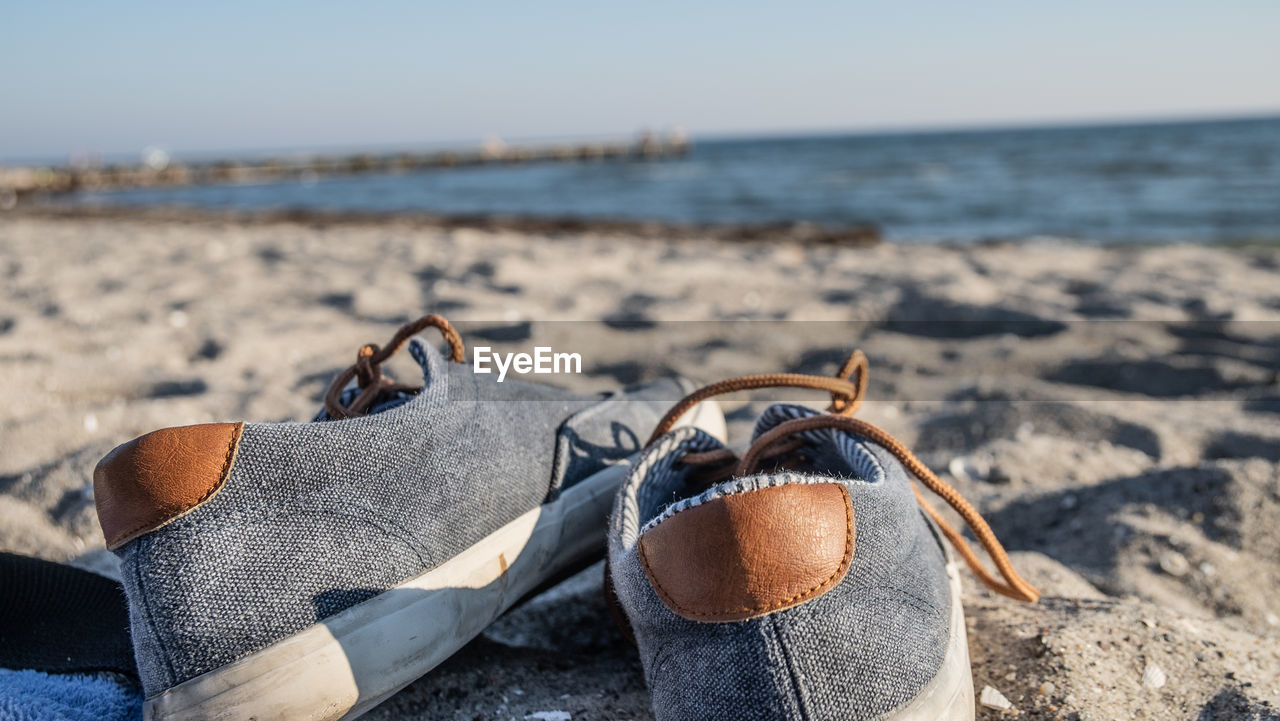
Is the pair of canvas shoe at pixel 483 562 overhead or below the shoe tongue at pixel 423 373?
below

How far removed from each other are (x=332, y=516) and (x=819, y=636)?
2.12ft

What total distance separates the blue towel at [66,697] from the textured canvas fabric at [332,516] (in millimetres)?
151

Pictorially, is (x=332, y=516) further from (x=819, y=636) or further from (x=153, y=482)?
(x=819, y=636)

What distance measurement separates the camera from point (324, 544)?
1.08 m

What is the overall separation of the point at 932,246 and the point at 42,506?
598cm

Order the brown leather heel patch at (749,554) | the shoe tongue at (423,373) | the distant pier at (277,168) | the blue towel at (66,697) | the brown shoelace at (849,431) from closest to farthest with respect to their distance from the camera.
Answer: the brown leather heel patch at (749,554) < the blue towel at (66,697) < the brown shoelace at (849,431) < the shoe tongue at (423,373) < the distant pier at (277,168)

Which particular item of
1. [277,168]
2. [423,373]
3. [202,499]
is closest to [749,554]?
[202,499]

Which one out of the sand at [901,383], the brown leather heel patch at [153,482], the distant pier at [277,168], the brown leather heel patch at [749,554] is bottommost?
the sand at [901,383]

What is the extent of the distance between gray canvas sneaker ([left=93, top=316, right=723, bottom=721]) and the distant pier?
22.3m

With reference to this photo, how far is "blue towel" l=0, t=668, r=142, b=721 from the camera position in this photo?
104 centimetres

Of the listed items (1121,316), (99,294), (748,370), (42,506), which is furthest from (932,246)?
(42,506)

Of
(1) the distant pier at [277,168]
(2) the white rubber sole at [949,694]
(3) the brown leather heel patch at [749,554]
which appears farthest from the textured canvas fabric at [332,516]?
(1) the distant pier at [277,168]

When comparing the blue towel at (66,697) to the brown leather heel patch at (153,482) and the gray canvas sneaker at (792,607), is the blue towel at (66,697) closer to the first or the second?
the brown leather heel patch at (153,482)

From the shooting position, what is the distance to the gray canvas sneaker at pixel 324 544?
3.25ft
